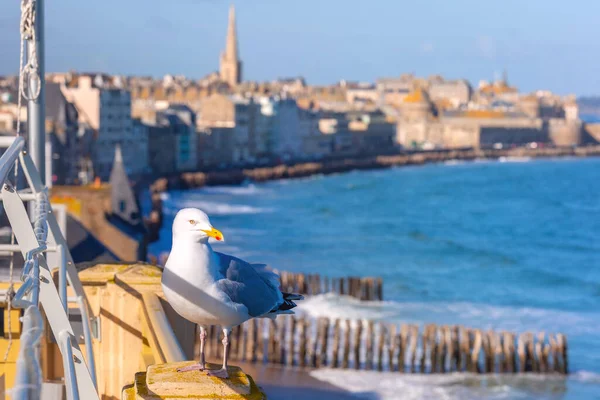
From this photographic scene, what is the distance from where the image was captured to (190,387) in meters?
3.75

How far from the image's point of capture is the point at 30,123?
265 inches

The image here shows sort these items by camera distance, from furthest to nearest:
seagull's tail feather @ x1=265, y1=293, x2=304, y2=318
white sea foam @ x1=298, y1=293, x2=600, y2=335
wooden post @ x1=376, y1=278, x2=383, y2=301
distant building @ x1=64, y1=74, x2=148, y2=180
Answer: distant building @ x1=64, y1=74, x2=148, y2=180, wooden post @ x1=376, y1=278, x2=383, y2=301, white sea foam @ x1=298, y1=293, x2=600, y2=335, seagull's tail feather @ x1=265, y1=293, x2=304, y2=318

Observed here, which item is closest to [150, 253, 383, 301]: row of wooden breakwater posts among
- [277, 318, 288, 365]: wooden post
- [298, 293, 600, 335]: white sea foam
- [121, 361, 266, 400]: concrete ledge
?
[298, 293, 600, 335]: white sea foam

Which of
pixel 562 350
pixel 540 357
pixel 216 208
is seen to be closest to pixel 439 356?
pixel 540 357

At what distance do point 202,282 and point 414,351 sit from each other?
19.0 metres

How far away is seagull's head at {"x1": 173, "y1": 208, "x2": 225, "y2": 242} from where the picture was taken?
3.94m

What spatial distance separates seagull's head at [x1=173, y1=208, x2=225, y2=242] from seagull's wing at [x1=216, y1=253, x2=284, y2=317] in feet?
0.74

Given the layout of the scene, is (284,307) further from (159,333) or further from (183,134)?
(183,134)

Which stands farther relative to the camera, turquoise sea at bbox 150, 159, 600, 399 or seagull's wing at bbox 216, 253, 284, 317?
turquoise sea at bbox 150, 159, 600, 399

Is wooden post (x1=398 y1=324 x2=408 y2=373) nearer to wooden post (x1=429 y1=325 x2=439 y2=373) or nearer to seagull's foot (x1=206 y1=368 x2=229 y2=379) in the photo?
wooden post (x1=429 y1=325 x2=439 y2=373)

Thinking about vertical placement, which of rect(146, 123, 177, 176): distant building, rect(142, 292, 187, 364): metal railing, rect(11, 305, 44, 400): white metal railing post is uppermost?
rect(11, 305, 44, 400): white metal railing post

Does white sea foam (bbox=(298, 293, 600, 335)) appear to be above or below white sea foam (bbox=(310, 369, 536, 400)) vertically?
below

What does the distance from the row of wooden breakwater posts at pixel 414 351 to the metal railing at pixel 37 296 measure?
17.2m

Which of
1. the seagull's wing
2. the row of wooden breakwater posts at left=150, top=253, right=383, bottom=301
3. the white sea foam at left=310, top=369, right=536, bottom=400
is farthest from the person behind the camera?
the row of wooden breakwater posts at left=150, top=253, right=383, bottom=301
